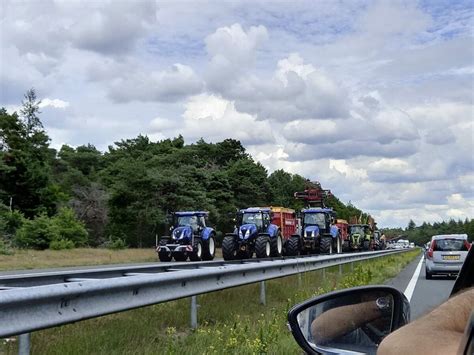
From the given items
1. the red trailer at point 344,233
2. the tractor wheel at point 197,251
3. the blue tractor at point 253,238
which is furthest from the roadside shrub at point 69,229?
the blue tractor at point 253,238

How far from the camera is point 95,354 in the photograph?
19.3 feet

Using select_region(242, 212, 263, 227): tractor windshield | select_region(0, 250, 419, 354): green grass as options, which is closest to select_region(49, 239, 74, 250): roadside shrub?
select_region(242, 212, 263, 227): tractor windshield

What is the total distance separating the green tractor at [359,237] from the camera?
53584mm

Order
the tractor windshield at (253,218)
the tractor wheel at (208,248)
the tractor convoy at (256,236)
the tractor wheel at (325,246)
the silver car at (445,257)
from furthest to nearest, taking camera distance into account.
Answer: the tractor wheel at (325,246), the tractor windshield at (253,218), the tractor wheel at (208,248), the tractor convoy at (256,236), the silver car at (445,257)

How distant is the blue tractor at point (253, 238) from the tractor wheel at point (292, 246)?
0.39 meters

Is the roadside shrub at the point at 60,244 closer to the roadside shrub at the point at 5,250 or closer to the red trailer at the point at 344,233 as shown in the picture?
the roadside shrub at the point at 5,250

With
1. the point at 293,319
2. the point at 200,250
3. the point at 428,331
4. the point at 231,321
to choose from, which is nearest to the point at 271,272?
the point at 231,321

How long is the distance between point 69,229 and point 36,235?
4.14 metres

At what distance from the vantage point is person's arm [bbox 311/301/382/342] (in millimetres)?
2512

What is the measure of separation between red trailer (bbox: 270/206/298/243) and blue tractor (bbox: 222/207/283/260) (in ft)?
6.65

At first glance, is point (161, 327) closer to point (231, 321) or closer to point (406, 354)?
point (231, 321)

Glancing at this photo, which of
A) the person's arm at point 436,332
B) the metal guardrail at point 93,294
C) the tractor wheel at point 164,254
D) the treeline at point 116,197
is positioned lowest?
the metal guardrail at point 93,294

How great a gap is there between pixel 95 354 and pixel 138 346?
807mm

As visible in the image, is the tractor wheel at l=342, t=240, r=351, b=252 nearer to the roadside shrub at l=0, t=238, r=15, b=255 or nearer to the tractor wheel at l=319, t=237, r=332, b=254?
the tractor wheel at l=319, t=237, r=332, b=254
